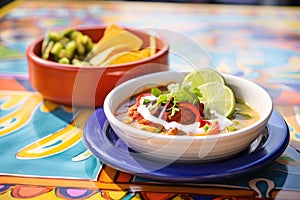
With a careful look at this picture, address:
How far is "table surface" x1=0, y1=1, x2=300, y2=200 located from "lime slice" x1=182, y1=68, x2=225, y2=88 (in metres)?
0.21

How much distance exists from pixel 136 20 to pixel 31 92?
74 centimetres

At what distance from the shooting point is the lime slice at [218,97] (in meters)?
1.04

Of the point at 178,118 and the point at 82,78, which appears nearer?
the point at 178,118

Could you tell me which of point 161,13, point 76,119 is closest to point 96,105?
point 76,119

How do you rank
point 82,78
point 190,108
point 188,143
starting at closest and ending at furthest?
point 188,143
point 190,108
point 82,78

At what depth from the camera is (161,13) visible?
2105 mm

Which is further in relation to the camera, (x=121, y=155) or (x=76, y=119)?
(x=76, y=119)

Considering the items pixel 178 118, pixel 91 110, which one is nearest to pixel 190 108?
pixel 178 118

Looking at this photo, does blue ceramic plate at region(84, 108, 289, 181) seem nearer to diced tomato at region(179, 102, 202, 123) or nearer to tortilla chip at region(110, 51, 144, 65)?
diced tomato at region(179, 102, 202, 123)

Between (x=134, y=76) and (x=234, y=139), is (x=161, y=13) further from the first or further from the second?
(x=234, y=139)

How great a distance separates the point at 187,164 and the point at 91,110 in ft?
1.35

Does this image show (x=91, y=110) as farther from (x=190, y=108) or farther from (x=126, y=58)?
(x=190, y=108)

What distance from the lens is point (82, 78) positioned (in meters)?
1.22

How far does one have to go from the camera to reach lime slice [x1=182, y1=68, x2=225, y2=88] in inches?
42.8
